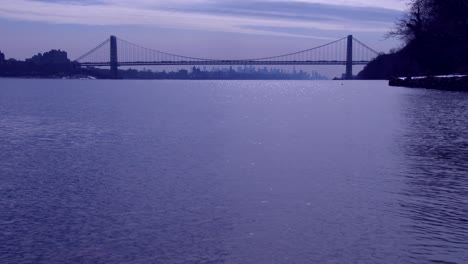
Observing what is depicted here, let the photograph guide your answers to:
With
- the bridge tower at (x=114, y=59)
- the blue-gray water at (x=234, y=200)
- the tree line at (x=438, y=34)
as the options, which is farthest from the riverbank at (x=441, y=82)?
the bridge tower at (x=114, y=59)

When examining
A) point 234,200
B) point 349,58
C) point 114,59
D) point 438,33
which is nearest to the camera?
point 234,200

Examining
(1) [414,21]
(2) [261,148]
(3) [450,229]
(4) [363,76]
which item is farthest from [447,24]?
(4) [363,76]

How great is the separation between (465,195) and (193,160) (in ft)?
21.7

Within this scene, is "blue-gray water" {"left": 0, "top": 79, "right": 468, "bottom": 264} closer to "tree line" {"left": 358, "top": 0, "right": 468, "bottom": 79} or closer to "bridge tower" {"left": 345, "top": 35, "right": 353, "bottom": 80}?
"tree line" {"left": 358, "top": 0, "right": 468, "bottom": 79}

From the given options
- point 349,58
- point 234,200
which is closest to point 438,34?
point 234,200

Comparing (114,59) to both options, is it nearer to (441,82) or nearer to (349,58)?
(349,58)

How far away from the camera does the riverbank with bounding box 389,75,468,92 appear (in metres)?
59.8

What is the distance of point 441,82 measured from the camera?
218 ft


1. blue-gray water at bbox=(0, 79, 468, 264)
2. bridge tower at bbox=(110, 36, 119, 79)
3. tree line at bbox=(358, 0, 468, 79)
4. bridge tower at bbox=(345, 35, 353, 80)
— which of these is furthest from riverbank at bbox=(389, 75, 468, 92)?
bridge tower at bbox=(110, 36, 119, 79)

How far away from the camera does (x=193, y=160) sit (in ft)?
51.0

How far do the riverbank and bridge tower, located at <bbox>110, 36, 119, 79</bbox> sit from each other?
58.1m

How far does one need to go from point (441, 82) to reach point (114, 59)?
249 ft

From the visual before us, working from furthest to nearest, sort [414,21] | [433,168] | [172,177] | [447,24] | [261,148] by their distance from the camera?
[414,21] < [447,24] < [261,148] < [433,168] < [172,177]

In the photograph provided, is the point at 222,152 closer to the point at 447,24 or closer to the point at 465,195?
the point at 465,195
